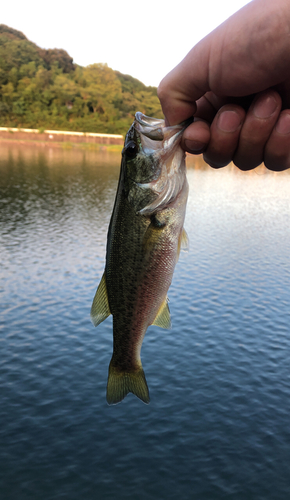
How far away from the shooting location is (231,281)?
2838 cm

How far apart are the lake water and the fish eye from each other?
112 inches

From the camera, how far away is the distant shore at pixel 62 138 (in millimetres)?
102688

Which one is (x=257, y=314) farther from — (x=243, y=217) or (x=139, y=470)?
(x=243, y=217)

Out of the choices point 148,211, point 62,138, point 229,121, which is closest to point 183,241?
point 148,211

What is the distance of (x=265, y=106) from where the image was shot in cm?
322

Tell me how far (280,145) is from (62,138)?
108834mm

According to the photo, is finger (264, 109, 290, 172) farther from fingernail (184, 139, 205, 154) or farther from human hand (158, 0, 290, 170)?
fingernail (184, 139, 205, 154)

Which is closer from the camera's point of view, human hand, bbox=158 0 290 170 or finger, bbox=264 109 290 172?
human hand, bbox=158 0 290 170

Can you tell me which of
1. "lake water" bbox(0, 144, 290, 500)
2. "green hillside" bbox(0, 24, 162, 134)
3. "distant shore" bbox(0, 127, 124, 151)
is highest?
"green hillside" bbox(0, 24, 162, 134)

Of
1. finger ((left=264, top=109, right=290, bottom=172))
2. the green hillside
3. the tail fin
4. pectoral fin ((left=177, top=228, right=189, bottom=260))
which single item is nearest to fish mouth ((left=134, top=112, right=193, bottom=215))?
pectoral fin ((left=177, top=228, right=189, bottom=260))

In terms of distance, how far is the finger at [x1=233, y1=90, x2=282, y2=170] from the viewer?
3211 millimetres

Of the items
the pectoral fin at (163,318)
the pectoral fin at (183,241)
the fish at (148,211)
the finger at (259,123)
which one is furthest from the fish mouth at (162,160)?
the pectoral fin at (163,318)

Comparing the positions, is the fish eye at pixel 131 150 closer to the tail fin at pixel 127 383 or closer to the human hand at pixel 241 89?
the human hand at pixel 241 89

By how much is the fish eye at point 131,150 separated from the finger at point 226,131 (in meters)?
0.65
